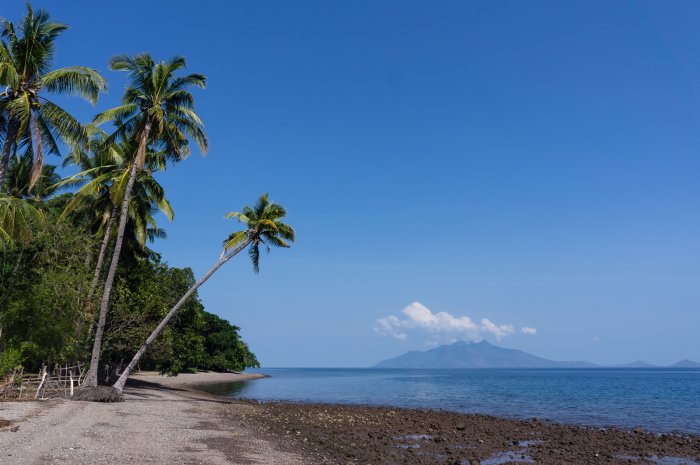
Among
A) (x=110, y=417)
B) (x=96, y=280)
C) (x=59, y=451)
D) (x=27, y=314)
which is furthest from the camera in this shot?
(x=96, y=280)

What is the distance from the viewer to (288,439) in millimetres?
18234

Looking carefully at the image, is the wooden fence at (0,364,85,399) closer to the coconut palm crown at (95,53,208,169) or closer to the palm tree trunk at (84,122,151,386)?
the palm tree trunk at (84,122,151,386)

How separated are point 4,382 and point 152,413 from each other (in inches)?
247

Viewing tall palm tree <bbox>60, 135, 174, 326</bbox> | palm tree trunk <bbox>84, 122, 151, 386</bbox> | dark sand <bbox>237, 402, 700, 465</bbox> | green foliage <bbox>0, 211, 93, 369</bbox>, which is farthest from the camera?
tall palm tree <bbox>60, 135, 174, 326</bbox>

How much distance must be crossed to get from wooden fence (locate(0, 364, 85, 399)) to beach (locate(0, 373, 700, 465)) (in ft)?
5.42

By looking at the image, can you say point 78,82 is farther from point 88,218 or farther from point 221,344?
point 221,344

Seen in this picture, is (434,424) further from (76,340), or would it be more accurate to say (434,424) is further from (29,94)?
(29,94)

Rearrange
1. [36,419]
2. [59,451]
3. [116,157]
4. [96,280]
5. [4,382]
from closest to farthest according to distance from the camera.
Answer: [59,451] < [36,419] < [4,382] < [96,280] < [116,157]

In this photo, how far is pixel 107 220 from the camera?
103 feet

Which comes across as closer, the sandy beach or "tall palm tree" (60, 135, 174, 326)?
the sandy beach

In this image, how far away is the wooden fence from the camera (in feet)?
68.6

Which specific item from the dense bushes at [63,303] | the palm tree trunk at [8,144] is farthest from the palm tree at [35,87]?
the dense bushes at [63,303]

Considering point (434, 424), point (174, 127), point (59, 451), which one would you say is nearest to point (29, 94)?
point (174, 127)

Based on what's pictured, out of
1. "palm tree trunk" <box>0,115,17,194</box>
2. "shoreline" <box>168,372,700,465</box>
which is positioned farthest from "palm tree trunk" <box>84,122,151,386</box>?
"shoreline" <box>168,372,700,465</box>
